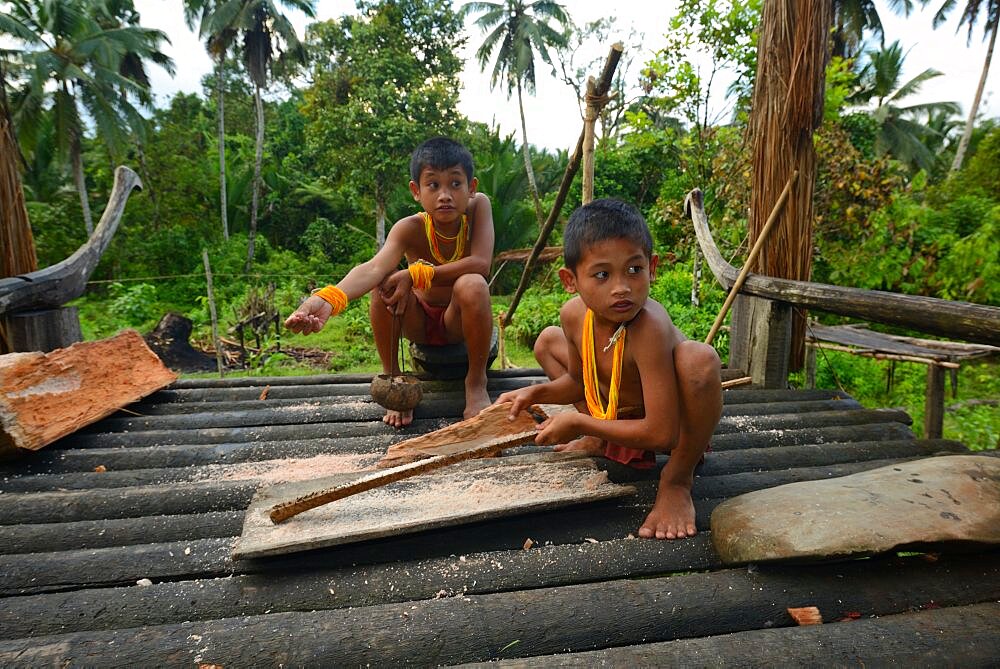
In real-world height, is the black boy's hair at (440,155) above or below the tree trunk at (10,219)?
above

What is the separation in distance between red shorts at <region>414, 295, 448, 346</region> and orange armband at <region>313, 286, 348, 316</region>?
2.83 ft

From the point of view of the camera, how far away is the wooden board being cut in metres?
1.67

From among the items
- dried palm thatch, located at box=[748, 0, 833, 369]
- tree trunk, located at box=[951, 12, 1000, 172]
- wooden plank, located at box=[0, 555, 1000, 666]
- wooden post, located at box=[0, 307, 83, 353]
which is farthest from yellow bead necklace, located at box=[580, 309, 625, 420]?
tree trunk, located at box=[951, 12, 1000, 172]

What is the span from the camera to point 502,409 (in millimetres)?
2279

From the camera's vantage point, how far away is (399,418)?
9.45 ft

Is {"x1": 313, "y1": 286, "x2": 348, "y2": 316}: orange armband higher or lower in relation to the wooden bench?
higher

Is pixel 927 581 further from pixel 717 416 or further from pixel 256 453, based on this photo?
pixel 256 453

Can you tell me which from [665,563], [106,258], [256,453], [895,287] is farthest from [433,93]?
[665,563]

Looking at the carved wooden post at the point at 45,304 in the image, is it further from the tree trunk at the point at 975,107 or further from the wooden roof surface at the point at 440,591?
the tree trunk at the point at 975,107

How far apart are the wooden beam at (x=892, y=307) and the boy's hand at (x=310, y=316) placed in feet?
7.44

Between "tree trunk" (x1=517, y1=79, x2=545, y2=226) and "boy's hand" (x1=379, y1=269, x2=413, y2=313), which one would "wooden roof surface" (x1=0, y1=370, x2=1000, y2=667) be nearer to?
"boy's hand" (x1=379, y1=269, x2=413, y2=313)

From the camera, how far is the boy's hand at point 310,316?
2.22 m

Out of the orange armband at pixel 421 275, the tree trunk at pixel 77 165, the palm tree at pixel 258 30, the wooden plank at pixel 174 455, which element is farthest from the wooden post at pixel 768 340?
the tree trunk at pixel 77 165

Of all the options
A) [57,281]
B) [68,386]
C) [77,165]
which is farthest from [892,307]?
[77,165]
